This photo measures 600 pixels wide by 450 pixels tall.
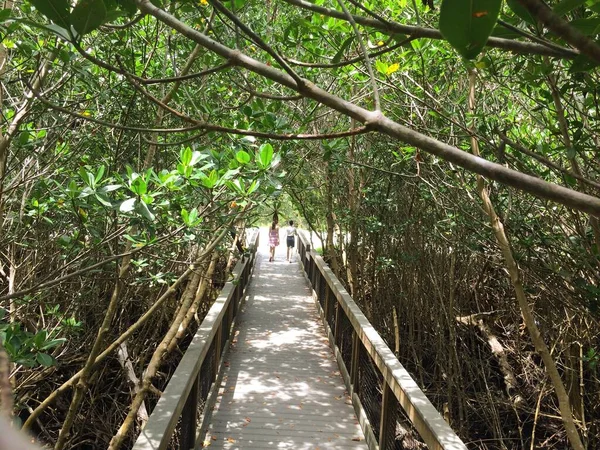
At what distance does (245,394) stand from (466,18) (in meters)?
5.04

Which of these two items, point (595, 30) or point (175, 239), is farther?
point (175, 239)

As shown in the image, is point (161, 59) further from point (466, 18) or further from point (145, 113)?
point (466, 18)

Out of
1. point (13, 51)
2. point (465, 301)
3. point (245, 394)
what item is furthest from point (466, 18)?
point (465, 301)

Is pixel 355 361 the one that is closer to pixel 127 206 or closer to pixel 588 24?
pixel 127 206

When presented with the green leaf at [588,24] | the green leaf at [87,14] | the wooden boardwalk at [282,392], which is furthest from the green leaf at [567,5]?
the wooden boardwalk at [282,392]

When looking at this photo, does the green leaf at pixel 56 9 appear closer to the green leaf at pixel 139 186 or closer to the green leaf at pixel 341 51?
the green leaf at pixel 341 51

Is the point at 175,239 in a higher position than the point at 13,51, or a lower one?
lower

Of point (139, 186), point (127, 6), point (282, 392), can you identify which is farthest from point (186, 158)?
point (282, 392)

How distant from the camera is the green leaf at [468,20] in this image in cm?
87

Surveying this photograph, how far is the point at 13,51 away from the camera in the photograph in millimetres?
4156

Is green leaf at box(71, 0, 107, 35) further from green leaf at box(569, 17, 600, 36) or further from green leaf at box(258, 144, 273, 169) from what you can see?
green leaf at box(258, 144, 273, 169)

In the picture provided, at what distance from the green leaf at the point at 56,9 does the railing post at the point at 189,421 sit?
9.61ft

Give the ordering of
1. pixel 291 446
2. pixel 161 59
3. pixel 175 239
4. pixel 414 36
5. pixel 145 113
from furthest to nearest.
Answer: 1. pixel 161 59
2. pixel 145 113
3. pixel 291 446
4. pixel 175 239
5. pixel 414 36

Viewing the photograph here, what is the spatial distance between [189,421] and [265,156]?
2.06m
